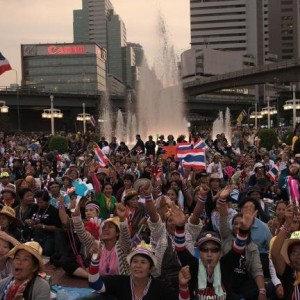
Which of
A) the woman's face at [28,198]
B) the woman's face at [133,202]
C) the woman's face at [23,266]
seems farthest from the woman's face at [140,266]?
the woman's face at [28,198]

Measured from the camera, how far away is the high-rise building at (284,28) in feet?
575

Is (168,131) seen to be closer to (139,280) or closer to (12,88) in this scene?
(139,280)

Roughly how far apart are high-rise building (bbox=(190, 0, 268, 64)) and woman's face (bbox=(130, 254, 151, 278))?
160673mm

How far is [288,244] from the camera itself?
4.46m

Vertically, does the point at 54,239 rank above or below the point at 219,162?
below

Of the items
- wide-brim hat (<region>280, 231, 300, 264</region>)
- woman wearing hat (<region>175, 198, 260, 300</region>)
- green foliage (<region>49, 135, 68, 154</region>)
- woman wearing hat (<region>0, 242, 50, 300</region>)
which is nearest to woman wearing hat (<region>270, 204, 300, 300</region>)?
wide-brim hat (<region>280, 231, 300, 264</region>)

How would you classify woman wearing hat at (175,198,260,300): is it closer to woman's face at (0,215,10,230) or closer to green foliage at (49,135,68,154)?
woman's face at (0,215,10,230)

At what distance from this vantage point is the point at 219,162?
47.6 ft

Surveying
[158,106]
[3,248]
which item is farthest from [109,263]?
[158,106]

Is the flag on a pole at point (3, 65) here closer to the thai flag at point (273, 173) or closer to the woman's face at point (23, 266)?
the thai flag at point (273, 173)

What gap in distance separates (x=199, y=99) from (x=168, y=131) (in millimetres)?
57753

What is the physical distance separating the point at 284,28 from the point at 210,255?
7238 inches

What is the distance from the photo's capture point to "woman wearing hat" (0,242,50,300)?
4.23 meters

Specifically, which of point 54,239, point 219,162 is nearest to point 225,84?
point 219,162
